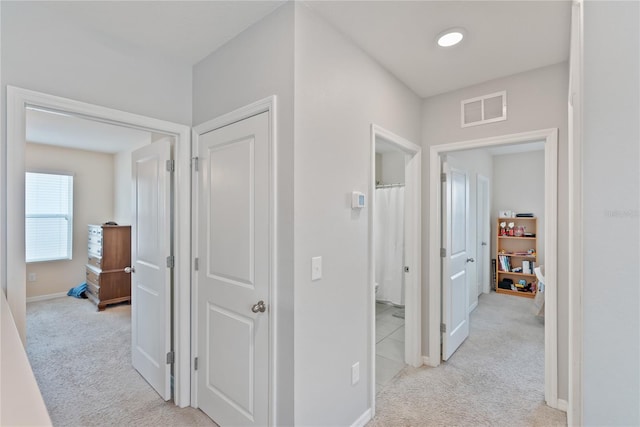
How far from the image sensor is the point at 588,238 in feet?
2.07

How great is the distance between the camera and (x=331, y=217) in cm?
176

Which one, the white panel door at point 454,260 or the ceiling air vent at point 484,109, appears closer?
the ceiling air vent at point 484,109

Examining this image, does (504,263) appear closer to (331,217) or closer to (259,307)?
(331,217)

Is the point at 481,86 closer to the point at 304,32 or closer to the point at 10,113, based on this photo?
the point at 304,32

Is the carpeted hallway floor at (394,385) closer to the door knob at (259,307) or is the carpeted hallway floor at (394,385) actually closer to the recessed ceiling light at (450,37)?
the door knob at (259,307)

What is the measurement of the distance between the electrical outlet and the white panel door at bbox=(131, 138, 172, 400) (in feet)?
4.57

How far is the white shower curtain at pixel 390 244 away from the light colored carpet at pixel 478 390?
136 centimetres

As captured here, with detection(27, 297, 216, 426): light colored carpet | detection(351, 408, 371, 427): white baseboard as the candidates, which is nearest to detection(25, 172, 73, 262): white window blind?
detection(27, 297, 216, 426): light colored carpet

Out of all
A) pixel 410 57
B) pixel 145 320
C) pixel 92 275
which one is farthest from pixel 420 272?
pixel 92 275

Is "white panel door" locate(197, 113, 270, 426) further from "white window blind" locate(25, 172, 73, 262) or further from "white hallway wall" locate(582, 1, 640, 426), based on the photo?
"white window blind" locate(25, 172, 73, 262)

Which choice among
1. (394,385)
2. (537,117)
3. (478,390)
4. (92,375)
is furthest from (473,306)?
(92,375)

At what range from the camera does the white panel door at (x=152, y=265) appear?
87.3 inches

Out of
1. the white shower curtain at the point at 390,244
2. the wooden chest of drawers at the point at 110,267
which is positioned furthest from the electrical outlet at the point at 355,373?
the wooden chest of drawers at the point at 110,267

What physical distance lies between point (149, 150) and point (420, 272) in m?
2.63
